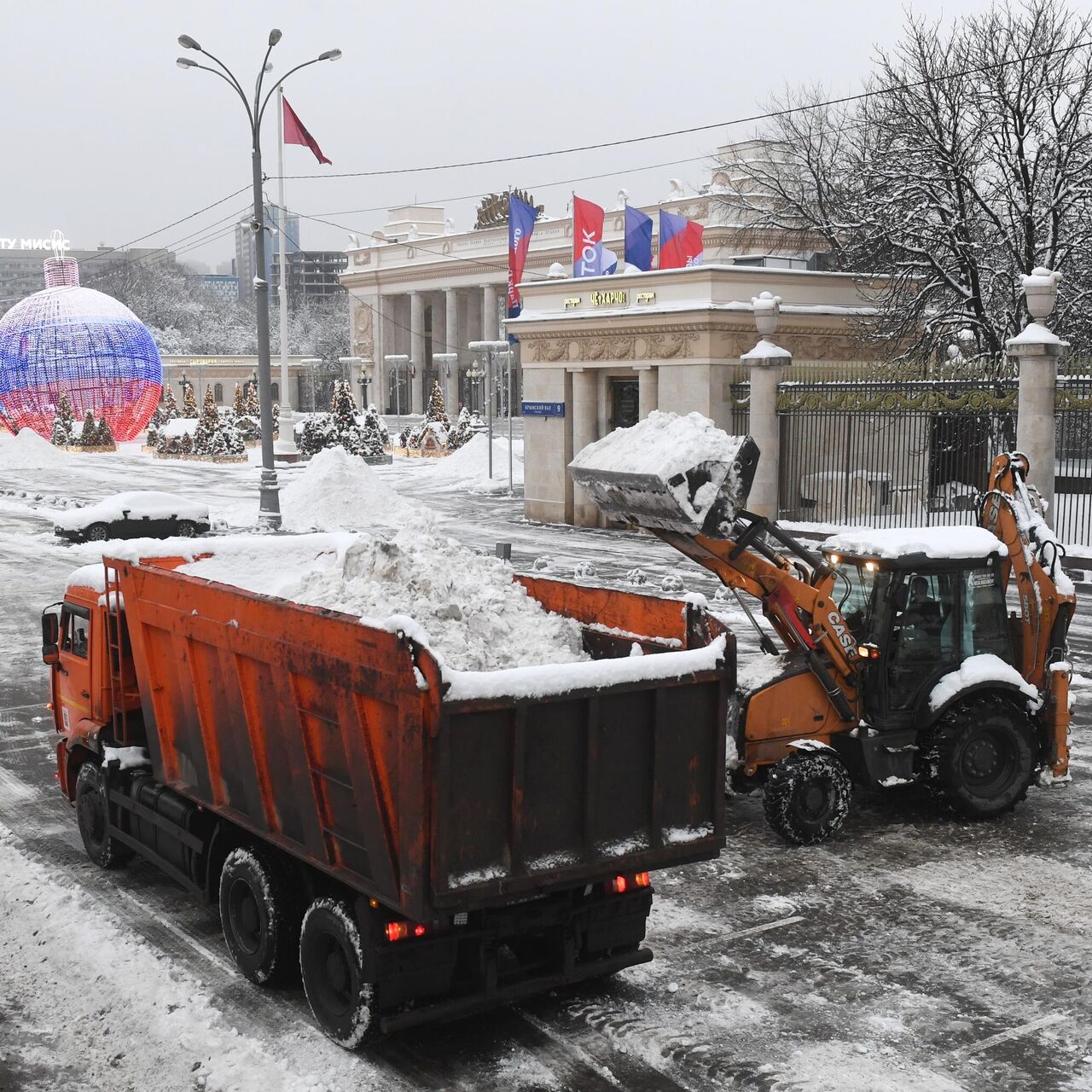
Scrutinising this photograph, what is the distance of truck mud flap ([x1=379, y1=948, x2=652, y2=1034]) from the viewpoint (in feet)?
19.4

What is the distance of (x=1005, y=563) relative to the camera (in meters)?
9.55

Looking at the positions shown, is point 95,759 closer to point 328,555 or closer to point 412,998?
point 328,555

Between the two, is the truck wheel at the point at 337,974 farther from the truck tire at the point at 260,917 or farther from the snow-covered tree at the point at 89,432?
the snow-covered tree at the point at 89,432

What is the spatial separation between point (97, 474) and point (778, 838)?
4372cm

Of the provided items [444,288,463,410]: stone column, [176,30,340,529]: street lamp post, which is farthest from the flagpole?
[444,288,463,410]: stone column

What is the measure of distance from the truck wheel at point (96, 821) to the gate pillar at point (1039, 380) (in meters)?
17.3

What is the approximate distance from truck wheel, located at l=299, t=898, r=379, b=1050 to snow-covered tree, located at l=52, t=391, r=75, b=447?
5766 cm

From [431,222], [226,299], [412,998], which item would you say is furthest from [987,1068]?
[226,299]

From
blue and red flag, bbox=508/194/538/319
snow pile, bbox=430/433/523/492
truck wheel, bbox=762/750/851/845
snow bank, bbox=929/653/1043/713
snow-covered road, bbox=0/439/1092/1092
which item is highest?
blue and red flag, bbox=508/194/538/319

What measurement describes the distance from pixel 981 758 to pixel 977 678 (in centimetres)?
65

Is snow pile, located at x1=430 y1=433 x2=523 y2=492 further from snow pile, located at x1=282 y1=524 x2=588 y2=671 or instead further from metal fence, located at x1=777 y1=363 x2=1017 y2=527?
snow pile, located at x1=282 y1=524 x2=588 y2=671

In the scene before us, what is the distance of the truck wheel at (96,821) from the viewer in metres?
8.55

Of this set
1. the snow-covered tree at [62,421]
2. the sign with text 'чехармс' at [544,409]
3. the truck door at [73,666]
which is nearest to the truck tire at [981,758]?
the truck door at [73,666]

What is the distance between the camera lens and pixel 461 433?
191ft
